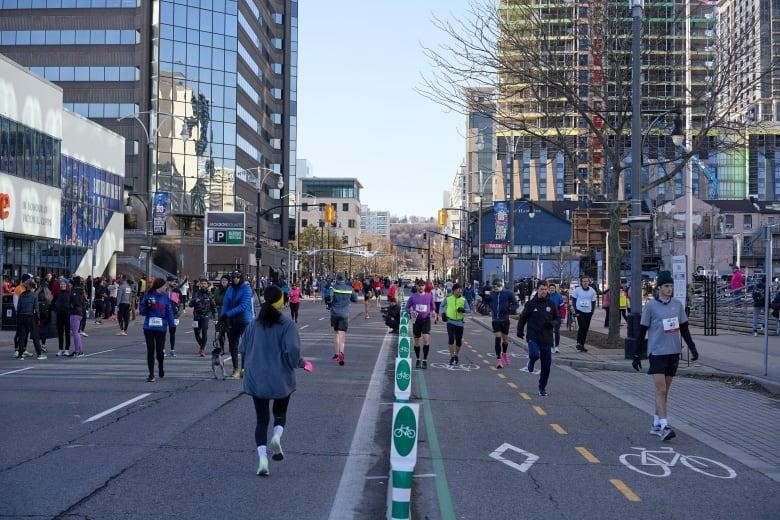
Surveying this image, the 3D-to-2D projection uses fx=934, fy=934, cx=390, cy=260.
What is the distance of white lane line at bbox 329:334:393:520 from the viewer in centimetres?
734

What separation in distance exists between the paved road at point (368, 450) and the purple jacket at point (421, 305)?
2.37 metres

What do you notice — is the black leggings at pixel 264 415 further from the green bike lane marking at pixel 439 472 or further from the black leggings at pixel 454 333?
the black leggings at pixel 454 333

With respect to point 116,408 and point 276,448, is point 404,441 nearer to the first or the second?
point 276,448

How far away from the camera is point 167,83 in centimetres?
7588

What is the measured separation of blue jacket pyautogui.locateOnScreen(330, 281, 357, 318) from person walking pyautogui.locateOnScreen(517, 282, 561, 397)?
5339 millimetres

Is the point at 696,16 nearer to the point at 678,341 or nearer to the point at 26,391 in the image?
the point at 678,341

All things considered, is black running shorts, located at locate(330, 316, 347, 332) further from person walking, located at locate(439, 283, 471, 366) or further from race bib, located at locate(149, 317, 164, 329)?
race bib, located at locate(149, 317, 164, 329)

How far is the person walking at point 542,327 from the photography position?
590 inches

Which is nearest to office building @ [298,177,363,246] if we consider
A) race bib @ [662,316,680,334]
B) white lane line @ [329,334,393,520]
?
white lane line @ [329,334,393,520]

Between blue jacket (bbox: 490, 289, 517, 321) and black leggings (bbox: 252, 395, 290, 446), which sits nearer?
black leggings (bbox: 252, 395, 290, 446)

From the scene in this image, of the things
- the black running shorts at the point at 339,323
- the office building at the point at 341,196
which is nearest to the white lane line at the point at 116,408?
the black running shorts at the point at 339,323

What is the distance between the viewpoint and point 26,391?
14.4 meters

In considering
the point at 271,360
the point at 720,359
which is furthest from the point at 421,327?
the point at 271,360

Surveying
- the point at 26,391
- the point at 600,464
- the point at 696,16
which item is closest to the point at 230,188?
the point at 696,16
